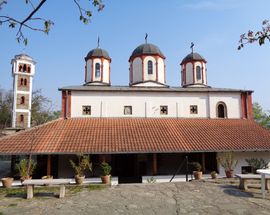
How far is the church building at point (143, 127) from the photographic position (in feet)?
46.0

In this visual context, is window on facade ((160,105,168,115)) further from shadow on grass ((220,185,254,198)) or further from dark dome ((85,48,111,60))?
shadow on grass ((220,185,254,198))

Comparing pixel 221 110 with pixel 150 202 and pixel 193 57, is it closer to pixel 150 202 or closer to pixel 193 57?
pixel 193 57

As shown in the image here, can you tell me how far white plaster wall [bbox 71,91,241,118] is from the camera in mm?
17750

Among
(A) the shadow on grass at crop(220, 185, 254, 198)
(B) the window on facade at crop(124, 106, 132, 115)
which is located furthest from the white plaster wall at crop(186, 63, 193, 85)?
(A) the shadow on grass at crop(220, 185, 254, 198)

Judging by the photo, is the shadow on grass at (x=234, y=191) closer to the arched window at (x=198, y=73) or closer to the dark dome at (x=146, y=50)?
the arched window at (x=198, y=73)

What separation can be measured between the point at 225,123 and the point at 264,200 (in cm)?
1006

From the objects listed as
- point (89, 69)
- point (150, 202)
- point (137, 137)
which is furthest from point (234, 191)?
point (89, 69)

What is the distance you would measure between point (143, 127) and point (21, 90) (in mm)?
20604

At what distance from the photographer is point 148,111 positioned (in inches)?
712

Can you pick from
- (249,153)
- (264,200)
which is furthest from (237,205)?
(249,153)

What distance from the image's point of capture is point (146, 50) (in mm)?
21203

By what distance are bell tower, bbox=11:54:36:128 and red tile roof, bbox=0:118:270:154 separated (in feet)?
53.5

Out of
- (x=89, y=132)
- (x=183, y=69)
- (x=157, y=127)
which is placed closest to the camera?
(x=89, y=132)

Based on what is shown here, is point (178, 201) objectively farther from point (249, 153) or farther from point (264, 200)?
point (249, 153)
